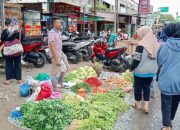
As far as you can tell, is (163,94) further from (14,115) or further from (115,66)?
(115,66)

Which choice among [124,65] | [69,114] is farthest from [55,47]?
[124,65]

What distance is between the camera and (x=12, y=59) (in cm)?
834

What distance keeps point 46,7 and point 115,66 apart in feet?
37.4

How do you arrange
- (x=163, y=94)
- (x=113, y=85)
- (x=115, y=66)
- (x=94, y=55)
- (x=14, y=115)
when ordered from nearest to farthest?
(x=163, y=94), (x=14, y=115), (x=113, y=85), (x=115, y=66), (x=94, y=55)

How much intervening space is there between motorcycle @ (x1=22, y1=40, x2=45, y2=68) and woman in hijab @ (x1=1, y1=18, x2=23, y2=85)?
2.56 m

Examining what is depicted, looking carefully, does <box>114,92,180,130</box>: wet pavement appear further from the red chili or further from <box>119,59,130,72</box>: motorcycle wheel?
<box>119,59,130,72</box>: motorcycle wheel

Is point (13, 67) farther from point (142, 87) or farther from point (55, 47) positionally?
point (142, 87)

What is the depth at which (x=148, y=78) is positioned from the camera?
6.34m

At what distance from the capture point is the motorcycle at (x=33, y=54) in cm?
1102

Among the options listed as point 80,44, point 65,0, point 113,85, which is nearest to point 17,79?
point 113,85

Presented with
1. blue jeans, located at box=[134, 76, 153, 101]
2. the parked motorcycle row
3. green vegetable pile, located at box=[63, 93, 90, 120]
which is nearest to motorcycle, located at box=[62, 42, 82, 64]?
the parked motorcycle row

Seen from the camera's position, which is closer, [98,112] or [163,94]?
[163,94]

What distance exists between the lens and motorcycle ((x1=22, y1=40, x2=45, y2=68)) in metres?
11.0

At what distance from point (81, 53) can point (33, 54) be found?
3.25 m
